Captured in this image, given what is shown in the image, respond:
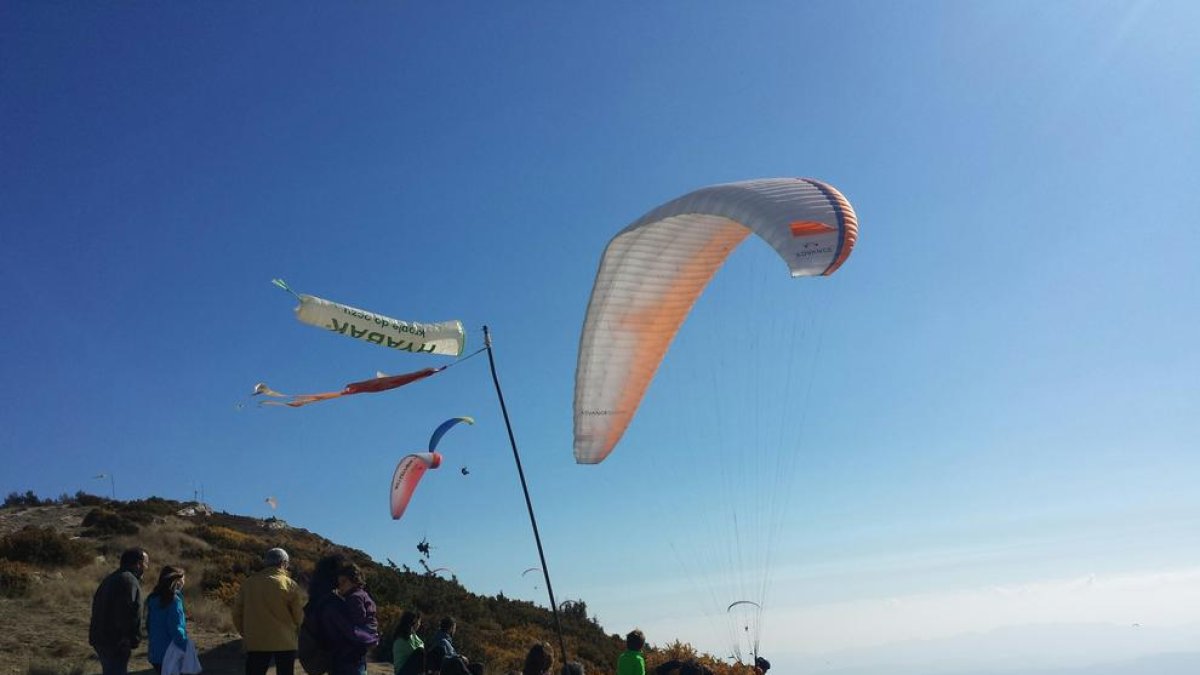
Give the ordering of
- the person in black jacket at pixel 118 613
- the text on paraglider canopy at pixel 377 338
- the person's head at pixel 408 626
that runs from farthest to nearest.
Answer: the text on paraglider canopy at pixel 377 338 → the person's head at pixel 408 626 → the person in black jacket at pixel 118 613

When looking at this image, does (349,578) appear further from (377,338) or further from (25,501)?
(25,501)

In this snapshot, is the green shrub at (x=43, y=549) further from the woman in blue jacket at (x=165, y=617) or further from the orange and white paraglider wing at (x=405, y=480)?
the woman in blue jacket at (x=165, y=617)

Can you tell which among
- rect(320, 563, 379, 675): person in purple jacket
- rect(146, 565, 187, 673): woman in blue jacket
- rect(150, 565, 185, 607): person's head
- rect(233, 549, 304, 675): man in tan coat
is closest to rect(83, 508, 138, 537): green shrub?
rect(146, 565, 187, 673): woman in blue jacket

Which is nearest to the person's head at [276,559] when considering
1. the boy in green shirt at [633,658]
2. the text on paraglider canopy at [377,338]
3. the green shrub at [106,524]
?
the boy in green shirt at [633,658]

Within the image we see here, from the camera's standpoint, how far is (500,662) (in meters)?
15.0

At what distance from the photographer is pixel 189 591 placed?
15.6 m

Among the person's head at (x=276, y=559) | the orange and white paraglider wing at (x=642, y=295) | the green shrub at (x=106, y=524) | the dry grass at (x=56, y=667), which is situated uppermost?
the orange and white paraglider wing at (x=642, y=295)

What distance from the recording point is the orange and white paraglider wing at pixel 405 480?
21.4 metres

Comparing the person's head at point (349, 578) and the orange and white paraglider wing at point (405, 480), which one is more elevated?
the orange and white paraglider wing at point (405, 480)

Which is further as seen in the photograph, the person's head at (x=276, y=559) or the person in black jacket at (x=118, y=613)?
the person's head at (x=276, y=559)

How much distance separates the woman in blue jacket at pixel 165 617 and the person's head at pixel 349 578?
1274 mm

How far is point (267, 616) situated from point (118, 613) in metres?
1.17

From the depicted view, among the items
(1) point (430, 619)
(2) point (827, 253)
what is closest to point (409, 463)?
(1) point (430, 619)

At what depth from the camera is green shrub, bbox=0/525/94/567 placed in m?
15.8
